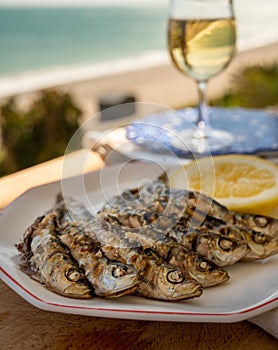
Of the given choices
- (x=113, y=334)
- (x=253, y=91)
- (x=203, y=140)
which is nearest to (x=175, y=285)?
(x=113, y=334)

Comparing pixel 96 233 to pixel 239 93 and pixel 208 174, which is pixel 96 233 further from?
pixel 239 93

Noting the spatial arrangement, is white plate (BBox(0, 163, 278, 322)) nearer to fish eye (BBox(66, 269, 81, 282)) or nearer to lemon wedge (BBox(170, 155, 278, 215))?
fish eye (BBox(66, 269, 81, 282))

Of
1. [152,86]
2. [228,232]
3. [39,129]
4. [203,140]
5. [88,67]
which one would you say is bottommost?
[88,67]

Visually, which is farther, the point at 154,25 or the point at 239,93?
the point at 154,25

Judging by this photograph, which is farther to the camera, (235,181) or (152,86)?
(152,86)

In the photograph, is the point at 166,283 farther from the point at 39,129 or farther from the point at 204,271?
the point at 39,129

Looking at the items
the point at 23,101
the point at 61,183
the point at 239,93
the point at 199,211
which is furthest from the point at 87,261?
the point at 23,101
